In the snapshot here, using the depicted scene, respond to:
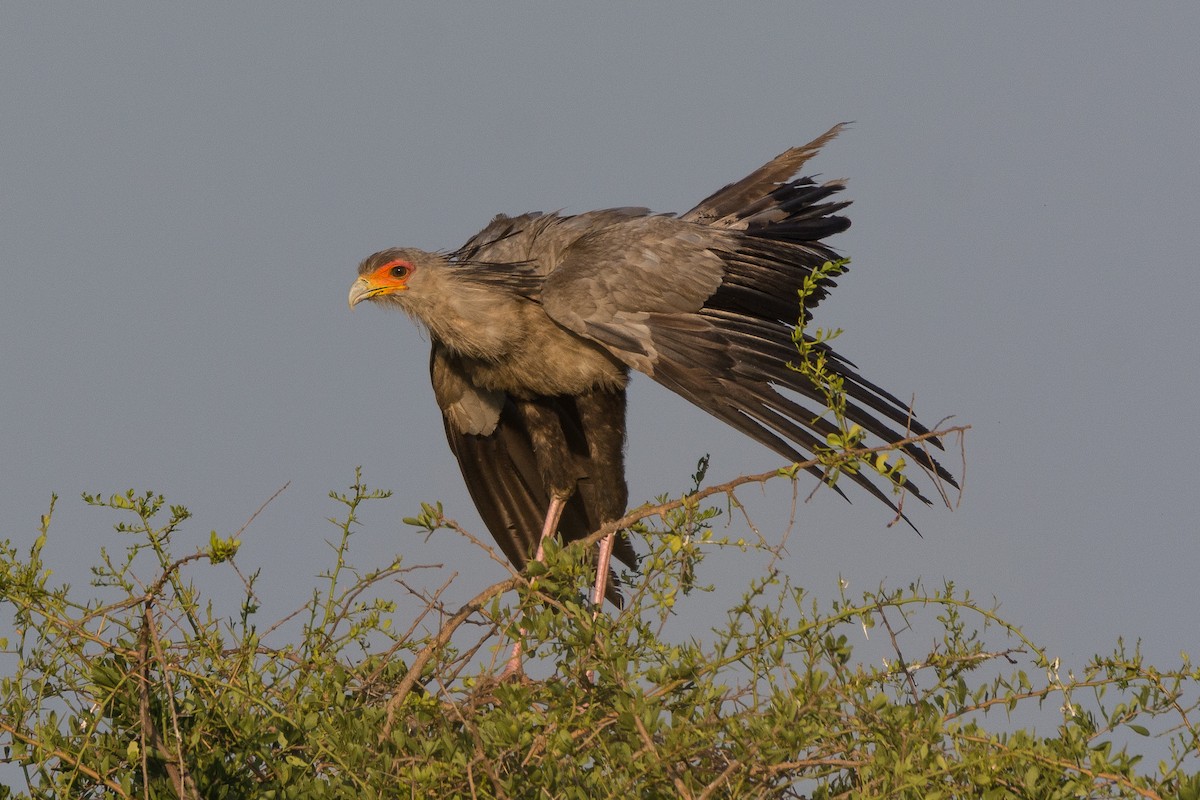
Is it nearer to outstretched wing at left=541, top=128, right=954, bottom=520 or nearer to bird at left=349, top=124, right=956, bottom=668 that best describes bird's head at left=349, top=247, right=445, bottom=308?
bird at left=349, top=124, right=956, bottom=668

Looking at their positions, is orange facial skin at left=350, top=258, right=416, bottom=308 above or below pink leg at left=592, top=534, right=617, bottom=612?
above

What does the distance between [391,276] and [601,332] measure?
1.21 meters

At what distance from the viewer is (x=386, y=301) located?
668 centimetres

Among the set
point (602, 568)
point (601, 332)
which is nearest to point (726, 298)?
point (601, 332)

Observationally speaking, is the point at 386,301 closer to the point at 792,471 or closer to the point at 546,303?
the point at 546,303

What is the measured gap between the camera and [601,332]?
595 centimetres

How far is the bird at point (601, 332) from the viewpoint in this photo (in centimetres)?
568

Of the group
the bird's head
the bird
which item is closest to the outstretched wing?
the bird

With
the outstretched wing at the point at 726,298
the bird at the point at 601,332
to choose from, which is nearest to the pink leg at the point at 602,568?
the bird at the point at 601,332

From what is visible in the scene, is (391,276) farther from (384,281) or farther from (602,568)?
(602,568)

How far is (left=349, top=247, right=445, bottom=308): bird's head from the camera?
259 inches

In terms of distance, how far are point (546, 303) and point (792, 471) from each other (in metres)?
2.46

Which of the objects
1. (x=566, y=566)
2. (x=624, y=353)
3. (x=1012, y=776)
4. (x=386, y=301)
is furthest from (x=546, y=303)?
(x=1012, y=776)

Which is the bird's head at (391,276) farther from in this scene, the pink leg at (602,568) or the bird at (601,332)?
the pink leg at (602,568)
